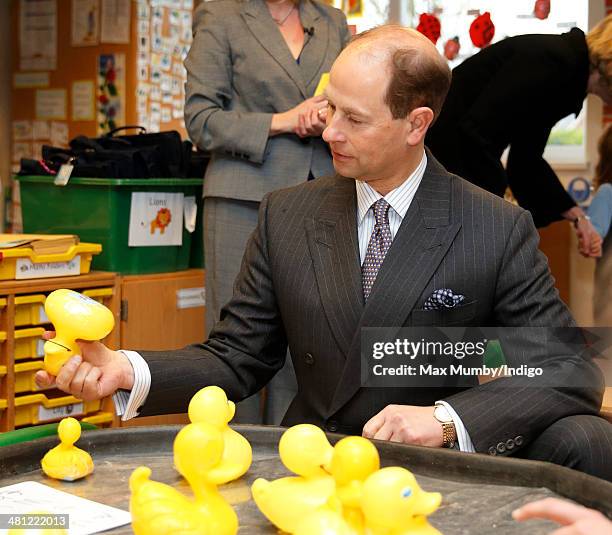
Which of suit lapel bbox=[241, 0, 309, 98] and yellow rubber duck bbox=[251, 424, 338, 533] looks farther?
suit lapel bbox=[241, 0, 309, 98]

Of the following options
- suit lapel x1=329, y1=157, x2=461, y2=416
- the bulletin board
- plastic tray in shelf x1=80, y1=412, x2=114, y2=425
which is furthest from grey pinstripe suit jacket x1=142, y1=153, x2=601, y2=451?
the bulletin board

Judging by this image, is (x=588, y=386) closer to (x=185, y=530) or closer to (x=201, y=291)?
(x=185, y=530)

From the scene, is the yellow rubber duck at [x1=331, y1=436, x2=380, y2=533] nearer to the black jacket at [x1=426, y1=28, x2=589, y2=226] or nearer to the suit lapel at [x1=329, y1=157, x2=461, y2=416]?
the suit lapel at [x1=329, y1=157, x2=461, y2=416]

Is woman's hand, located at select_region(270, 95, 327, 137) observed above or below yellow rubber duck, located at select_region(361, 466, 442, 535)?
above

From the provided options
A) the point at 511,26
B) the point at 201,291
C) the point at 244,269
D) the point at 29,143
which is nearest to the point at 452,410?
the point at 244,269

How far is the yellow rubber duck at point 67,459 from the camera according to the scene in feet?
4.16

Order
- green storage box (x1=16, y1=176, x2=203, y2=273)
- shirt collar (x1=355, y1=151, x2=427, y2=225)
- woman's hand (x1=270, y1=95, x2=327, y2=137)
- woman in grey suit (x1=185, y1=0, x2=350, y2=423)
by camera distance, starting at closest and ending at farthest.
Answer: shirt collar (x1=355, y1=151, x2=427, y2=225), woman's hand (x1=270, y1=95, x2=327, y2=137), woman in grey suit (x1=185, y1=0, x2=350, y2=423), green storage box (x1=16, y1=176, x2=203, y2=273)

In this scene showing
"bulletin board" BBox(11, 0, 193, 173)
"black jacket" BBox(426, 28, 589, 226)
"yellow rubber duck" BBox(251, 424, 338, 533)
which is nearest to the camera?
"yellow rubber duck" BBox(251, 424, 338, 533)

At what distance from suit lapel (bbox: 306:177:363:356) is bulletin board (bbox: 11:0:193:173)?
2961mm

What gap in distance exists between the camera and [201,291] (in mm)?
3240

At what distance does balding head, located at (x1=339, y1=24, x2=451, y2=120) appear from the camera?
1744 mm

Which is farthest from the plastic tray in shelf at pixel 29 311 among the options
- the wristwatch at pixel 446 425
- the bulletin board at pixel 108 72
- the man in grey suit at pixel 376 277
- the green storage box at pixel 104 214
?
the bulletin board at pixel 108 72

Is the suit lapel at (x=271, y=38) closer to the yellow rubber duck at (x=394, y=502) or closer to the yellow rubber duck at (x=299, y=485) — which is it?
the yellow rubber duck at (x=299, y=485)

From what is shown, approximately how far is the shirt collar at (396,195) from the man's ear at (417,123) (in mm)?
58
